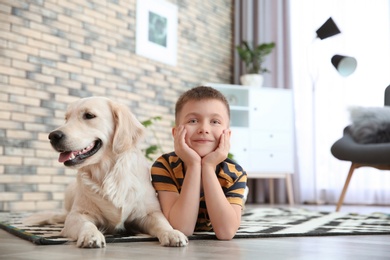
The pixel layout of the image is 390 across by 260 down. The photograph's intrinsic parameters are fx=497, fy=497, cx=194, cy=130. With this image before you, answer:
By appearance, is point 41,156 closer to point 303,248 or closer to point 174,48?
point 174,48

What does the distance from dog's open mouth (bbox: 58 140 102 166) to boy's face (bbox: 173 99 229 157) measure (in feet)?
1.05

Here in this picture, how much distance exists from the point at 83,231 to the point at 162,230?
0.25m

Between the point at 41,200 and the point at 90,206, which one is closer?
the point at 90,206

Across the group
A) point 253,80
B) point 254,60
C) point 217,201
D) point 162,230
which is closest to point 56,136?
point 162,230

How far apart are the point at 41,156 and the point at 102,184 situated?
2256 millimetres

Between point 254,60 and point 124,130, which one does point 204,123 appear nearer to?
point 124,130

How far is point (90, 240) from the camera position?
1470mm

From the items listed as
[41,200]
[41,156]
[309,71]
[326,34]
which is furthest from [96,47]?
[309,71]

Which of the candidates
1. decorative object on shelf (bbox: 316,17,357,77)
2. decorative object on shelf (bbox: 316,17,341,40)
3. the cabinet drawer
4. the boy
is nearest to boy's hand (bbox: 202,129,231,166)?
the boy

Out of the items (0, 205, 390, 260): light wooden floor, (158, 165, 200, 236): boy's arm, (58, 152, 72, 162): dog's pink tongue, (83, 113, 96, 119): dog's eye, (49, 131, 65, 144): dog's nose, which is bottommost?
(0, 205, 390, 260): light wooden floor

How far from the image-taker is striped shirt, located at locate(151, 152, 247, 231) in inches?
71.7

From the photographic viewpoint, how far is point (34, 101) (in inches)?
148

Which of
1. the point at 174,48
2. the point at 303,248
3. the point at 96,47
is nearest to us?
the point at 303,248

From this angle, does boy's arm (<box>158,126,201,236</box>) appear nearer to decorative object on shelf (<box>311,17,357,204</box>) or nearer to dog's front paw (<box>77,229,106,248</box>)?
dog's front paw (<box>77,229,106,248</box>)
